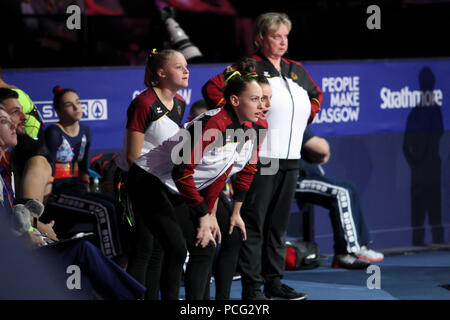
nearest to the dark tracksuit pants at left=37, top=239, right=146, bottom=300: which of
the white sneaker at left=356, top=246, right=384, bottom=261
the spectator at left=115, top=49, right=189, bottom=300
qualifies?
the spectator at left=115, top=49, right=189, bottom=300

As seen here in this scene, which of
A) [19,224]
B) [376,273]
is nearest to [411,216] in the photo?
[376,273]

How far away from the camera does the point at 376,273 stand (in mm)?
5918

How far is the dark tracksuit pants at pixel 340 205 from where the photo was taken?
6.16 metres

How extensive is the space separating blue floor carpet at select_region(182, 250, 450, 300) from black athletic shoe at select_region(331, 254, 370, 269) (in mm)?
55

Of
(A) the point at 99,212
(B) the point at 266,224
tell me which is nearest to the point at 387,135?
(B) the point at 266,224

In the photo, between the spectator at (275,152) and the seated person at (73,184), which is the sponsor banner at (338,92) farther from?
the spectator at (275,152)

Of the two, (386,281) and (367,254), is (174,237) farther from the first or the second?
(367,254)

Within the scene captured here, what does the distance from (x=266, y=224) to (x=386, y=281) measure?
1.10 meters

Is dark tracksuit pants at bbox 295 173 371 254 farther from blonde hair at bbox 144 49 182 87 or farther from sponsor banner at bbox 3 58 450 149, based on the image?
blonde hair at bbox 144 49 182 87

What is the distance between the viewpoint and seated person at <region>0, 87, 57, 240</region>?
448cm

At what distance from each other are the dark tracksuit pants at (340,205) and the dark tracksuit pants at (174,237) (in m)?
2.30

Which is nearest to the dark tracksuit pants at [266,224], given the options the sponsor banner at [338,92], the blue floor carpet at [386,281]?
the blue floor carpet at [386,281]

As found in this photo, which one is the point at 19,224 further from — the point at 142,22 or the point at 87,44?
the point at 142,22
